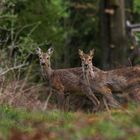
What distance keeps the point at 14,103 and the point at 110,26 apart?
11133 millimetres

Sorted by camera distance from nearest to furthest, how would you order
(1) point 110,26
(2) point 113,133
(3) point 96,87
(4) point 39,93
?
1. (2) point 113,133
2. (3) point 96,87
3. (4) point 39,93
4. (1) point 110,26

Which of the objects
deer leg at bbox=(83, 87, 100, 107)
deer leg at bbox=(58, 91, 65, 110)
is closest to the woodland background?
deer leg at bbox=(58, 91, 65, 110)

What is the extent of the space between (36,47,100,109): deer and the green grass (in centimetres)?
316

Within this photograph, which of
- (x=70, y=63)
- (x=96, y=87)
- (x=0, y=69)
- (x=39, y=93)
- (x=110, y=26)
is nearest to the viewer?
(x=96, y=87)

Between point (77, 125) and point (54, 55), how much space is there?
40.8ft

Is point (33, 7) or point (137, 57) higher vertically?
point (33, 7)

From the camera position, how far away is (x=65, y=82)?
17.0m

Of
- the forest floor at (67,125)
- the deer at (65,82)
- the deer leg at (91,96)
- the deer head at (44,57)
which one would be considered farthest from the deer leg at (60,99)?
the forest floor at (67,125)

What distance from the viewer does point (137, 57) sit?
78.9 feet

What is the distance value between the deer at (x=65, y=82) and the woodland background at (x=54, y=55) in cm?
53

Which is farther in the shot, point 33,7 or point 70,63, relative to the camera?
point 70,63

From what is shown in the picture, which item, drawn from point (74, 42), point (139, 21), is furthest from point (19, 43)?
point (139, 21)

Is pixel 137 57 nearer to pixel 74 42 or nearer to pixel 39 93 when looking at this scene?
pixel 39 93

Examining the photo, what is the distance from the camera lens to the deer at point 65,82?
648 inches
